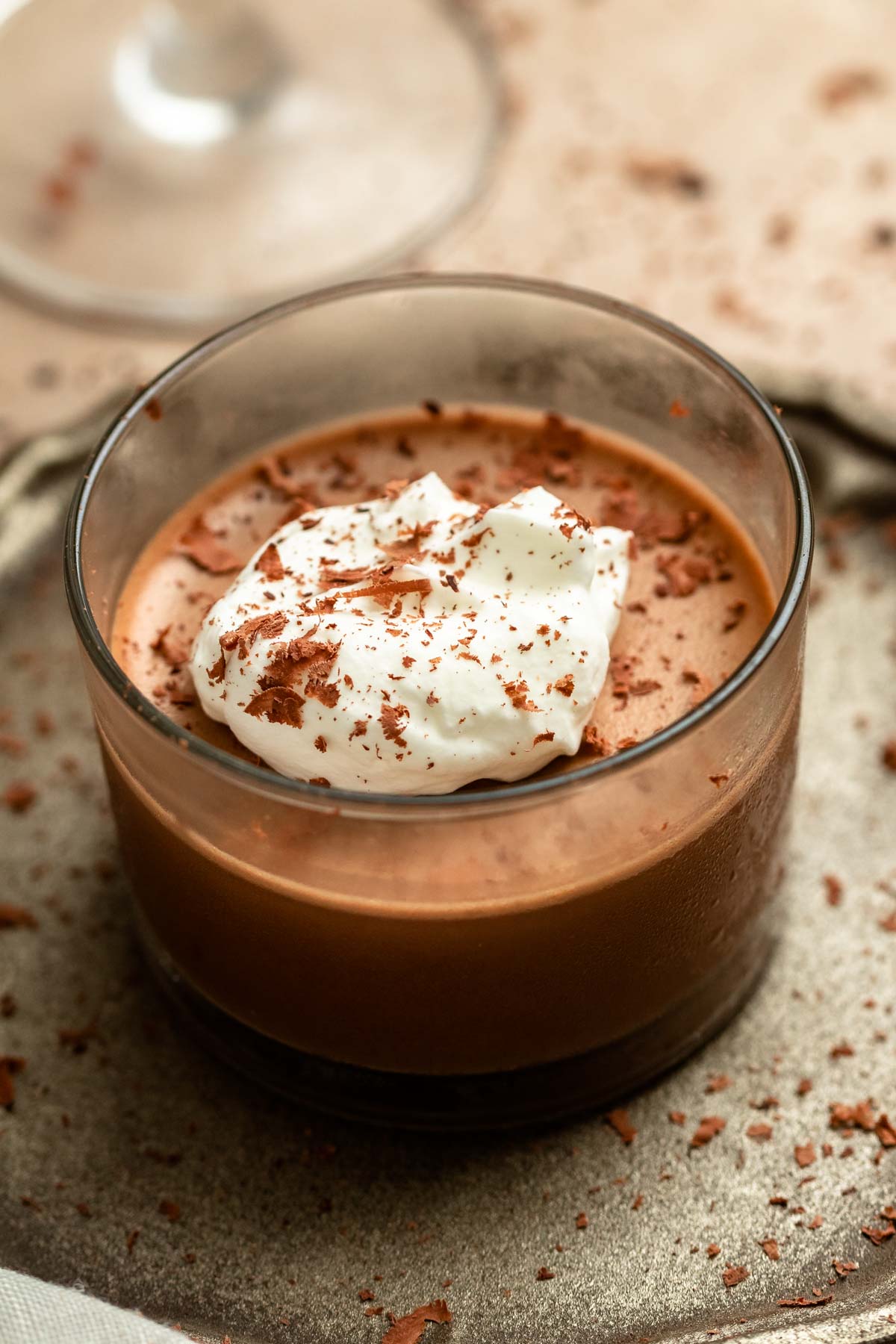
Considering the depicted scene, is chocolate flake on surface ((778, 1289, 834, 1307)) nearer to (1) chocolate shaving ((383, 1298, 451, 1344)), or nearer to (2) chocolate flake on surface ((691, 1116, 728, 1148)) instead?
(2) chocolate flake on surface ((691, 1116, 728, 1148))

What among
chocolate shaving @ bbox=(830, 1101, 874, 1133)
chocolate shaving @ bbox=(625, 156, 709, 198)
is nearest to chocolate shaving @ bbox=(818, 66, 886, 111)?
chocolate shaving @ bbox=(625, 156, 709, 198)

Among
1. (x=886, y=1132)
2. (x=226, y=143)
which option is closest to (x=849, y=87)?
(x=226, y=143)

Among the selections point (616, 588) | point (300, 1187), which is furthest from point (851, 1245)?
point (616, 588)

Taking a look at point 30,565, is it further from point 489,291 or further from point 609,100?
point 609,100

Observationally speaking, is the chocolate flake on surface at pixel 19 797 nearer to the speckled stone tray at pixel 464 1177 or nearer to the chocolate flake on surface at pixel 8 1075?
the speckled stone tray at pixel 464 1177

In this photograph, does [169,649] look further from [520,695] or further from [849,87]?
[849,87]

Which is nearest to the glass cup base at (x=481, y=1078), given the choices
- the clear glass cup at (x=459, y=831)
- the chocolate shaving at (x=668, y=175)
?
the clear glass cup at (x=459, y=831)
